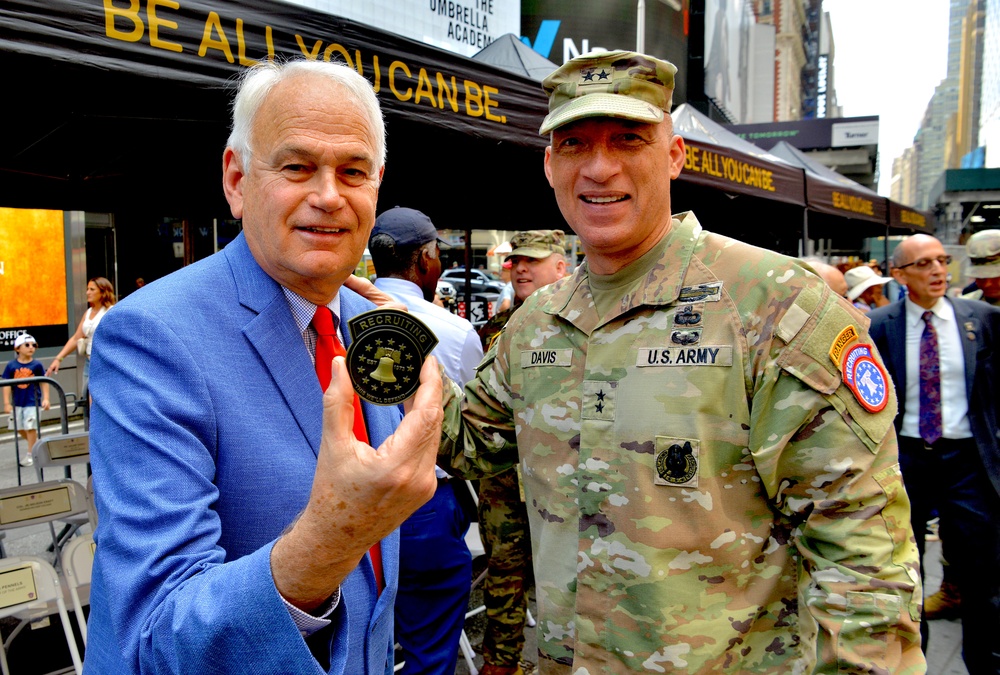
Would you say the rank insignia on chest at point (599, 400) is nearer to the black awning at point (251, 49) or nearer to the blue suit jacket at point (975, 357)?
the black awning at point (251, 49)

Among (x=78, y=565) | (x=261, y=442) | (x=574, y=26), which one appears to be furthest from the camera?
(x=574, y=26)

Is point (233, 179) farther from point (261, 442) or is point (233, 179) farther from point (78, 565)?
point (78, 565)

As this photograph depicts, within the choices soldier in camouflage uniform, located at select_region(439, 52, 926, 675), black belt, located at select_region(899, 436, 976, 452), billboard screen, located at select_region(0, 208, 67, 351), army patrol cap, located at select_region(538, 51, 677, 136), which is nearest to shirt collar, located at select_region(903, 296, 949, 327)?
black belt, located at select_region(899, 436, 976, 452)

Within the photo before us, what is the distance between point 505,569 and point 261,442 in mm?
2815

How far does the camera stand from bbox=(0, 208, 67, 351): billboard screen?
1129 centimetres

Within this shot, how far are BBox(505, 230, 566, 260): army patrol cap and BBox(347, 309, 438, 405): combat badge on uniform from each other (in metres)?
4.31

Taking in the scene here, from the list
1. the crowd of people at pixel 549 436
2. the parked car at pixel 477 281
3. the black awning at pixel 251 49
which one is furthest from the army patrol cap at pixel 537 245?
the parked car at pixel 477 281

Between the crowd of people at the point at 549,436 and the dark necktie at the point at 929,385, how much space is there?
244cm

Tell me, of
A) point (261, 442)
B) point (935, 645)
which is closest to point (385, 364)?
point (261, 442)

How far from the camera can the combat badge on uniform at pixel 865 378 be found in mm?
1528

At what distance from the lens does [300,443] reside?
128 centimetres

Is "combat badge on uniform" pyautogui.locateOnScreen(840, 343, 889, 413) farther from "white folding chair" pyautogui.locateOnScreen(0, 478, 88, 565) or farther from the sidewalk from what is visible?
"white folding chair" pyautogui.locateOnScreen(0, 478, 88, 565)

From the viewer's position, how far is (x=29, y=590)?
10.5 feet

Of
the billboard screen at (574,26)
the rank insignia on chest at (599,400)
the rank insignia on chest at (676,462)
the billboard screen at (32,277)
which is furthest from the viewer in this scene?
the billboard screen at (574,26)
